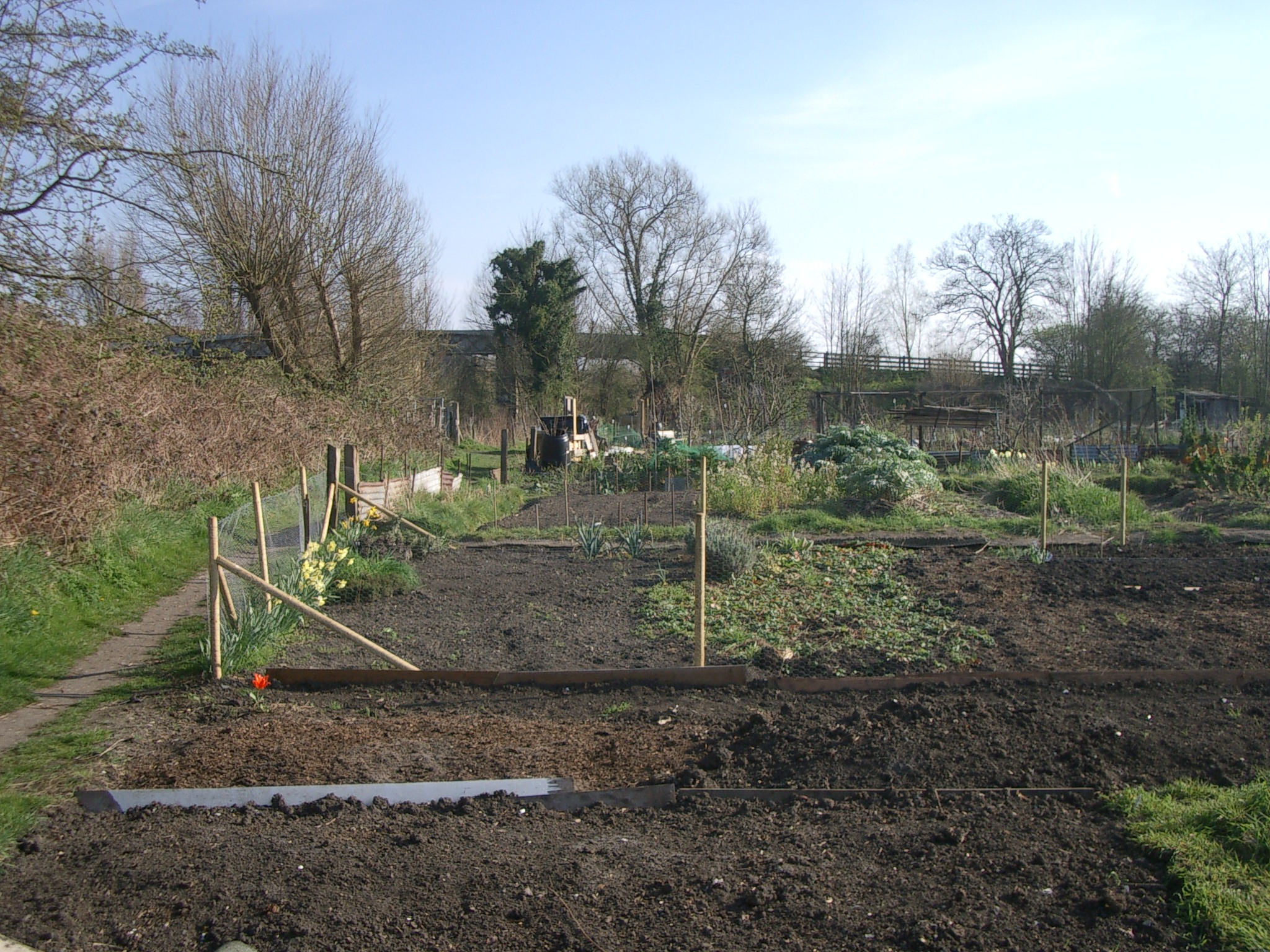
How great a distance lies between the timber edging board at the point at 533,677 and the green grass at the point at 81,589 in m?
1.80

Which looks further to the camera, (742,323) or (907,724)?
(742,323)

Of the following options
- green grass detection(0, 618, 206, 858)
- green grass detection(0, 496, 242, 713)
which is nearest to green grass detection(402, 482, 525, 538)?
green grass detection(0, 496, 242, 713)

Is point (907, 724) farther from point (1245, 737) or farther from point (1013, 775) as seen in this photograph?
point (1245, 737)

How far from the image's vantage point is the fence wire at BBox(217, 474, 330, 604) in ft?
23.2

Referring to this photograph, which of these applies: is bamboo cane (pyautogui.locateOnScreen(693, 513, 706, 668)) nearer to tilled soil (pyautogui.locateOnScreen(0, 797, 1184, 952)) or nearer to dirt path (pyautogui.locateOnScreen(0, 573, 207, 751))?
tilled soil (pyautogui.locateOnScreen(0, 797, 1184, 952))

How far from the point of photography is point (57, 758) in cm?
476

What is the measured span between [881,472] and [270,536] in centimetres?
934

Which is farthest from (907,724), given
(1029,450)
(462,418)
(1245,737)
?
(462,418)

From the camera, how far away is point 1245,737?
4426mm

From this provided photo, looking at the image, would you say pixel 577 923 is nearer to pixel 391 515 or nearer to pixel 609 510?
pixel 391 515

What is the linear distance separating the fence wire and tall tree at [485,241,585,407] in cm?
2495

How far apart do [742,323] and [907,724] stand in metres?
33.1

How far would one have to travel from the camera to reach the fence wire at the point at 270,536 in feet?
23.2

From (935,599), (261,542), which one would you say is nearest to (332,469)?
(261,542)
